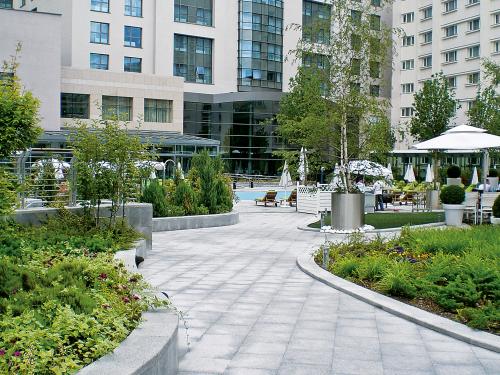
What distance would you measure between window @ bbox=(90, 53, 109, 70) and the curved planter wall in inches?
1617

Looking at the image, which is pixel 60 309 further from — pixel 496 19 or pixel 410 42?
pixel 410 42

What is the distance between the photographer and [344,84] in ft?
65.3

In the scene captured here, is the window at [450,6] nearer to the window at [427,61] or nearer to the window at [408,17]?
the window at [408,17]

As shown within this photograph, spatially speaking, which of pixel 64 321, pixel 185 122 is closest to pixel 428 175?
pixel 185 122

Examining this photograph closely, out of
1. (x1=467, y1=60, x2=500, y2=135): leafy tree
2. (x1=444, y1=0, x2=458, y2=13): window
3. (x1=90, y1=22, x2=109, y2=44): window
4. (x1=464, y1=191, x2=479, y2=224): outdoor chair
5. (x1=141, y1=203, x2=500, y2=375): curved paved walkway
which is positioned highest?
(x1=444, y1=0, x2=458, y2=13): window

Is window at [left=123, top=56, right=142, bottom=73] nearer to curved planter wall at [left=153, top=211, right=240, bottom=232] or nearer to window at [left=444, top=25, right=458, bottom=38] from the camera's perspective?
window at [left=444, top=25, right=458, bottom=38]

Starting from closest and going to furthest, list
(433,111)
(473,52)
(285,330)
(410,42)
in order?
(285,330)
(433,111)
(473,52)
(410,42)

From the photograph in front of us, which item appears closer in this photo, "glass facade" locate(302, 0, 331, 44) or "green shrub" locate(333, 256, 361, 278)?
"green shrub" locate(333, 256, 361, 278)

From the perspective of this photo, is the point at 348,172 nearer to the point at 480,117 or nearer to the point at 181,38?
the point at 480,117

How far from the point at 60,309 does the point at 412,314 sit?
4.52 metres

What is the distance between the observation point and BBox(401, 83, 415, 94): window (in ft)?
249

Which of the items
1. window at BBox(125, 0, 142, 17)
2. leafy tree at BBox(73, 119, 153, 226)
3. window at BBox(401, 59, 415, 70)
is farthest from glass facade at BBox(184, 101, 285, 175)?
leafy tree at BBox(73, 119, 153, 226)

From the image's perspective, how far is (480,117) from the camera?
146 ft


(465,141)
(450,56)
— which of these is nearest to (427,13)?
(450,56)
